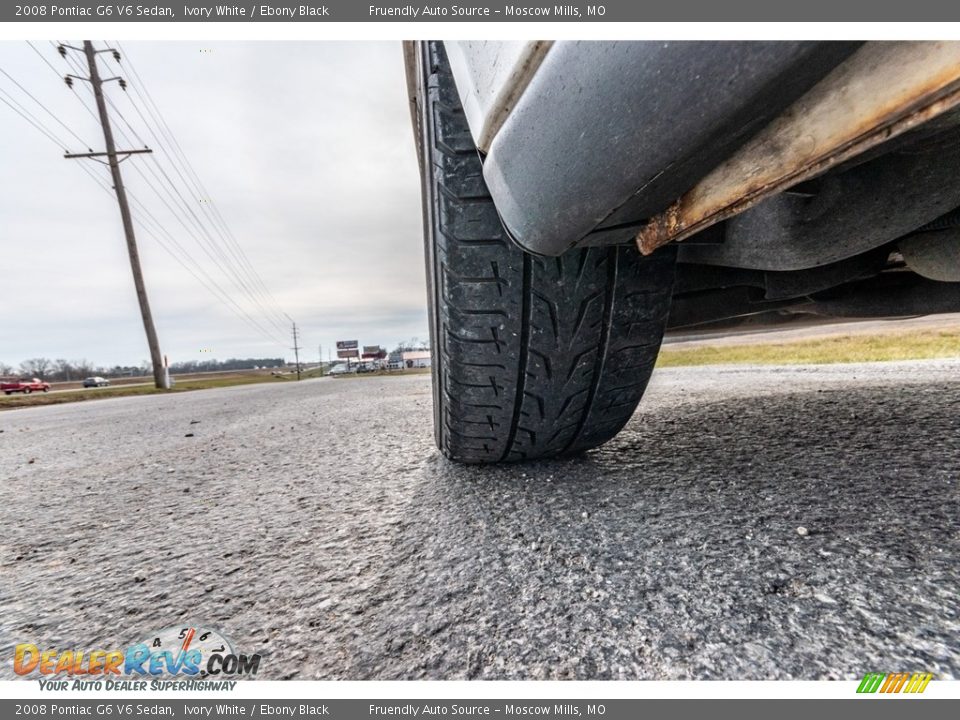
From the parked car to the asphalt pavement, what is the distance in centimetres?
25

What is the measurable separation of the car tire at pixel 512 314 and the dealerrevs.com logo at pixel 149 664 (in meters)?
0.54

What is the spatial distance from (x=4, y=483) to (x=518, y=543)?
1.85 m

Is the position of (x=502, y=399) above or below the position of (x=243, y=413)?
above

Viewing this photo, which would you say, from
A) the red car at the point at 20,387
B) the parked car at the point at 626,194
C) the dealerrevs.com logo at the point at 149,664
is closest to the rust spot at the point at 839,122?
the parked car at the point at 626,194

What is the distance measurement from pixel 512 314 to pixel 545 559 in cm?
42

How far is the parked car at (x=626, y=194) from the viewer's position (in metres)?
0.32

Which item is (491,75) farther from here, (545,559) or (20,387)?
(20,387)

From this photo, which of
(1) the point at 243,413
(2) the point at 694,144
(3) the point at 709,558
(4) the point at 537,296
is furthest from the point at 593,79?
(1) the point at 243,413

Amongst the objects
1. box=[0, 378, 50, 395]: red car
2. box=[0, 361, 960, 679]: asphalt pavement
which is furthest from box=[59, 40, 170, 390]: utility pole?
box=[0, 378, 50, 395]: red car

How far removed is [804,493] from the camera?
0.77 m

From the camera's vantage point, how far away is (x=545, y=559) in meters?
0.62

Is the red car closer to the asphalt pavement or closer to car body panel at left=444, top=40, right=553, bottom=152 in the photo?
the asphalt pavement

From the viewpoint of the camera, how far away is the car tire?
670 millimetres

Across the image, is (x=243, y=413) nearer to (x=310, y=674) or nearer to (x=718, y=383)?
(x=310, y=674)
